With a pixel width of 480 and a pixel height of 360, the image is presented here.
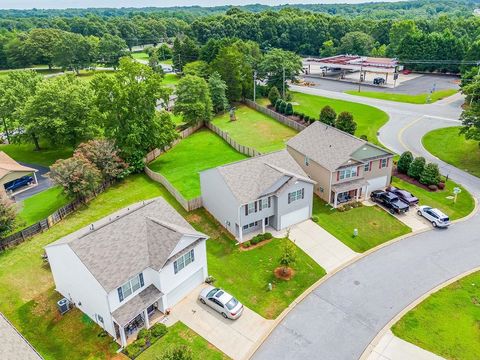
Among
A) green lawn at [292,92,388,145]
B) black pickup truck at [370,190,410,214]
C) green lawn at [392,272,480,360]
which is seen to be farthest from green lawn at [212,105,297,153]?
green lawn at [392,272,480,360]

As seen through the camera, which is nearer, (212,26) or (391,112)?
(391,112)

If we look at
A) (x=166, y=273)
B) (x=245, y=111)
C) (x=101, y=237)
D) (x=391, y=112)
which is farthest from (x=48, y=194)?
(x=391, y=112)

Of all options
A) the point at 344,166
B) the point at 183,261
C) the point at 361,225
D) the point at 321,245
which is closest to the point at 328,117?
the point at 344,166

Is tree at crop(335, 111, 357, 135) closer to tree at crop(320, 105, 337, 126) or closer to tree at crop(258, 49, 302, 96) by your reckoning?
tree at crop(320, 105, 337, 126)

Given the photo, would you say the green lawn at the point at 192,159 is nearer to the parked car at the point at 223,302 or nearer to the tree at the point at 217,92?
the tree at the point at 217,92

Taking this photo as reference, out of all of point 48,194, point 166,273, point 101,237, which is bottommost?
point 48,194

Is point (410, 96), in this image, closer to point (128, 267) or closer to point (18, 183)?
point (128, 267)

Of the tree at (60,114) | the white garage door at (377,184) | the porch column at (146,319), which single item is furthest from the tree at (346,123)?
the porch column at (146,319)

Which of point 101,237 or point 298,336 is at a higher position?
point 101,237

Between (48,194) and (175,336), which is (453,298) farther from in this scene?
(48,194)

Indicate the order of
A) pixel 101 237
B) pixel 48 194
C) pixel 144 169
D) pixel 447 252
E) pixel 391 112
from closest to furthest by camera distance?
pixel 101 237 → pixel 447 252 → pixel 48 194 → pixel 144 169 → pixel 391 112
